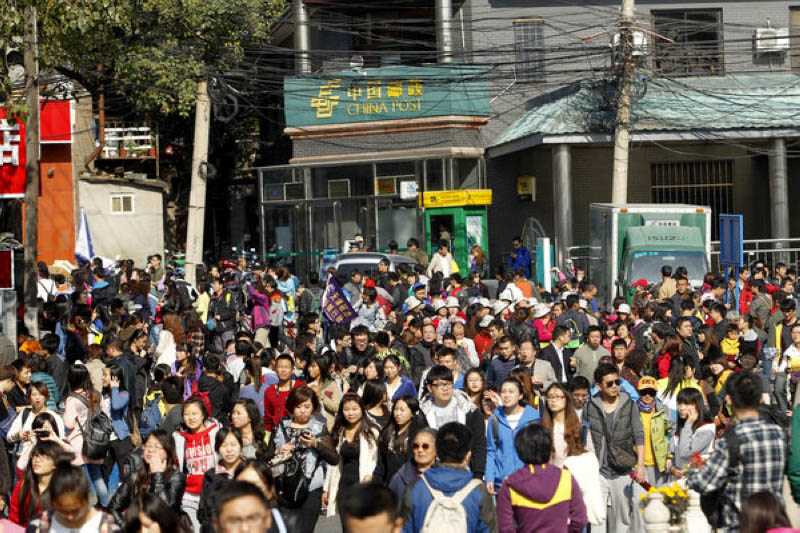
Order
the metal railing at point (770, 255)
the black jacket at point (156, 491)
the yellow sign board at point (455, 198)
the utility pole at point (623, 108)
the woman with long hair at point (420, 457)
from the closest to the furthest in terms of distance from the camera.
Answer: the woman with long hair at point (420, 457) → the black jacket at point (156, 491) → the utility pole at point (623, 108) → the metal railing at point (770, 255) → the yellow sign board at point (455, 198)

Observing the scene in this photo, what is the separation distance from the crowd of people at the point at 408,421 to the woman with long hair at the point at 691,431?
2 cm

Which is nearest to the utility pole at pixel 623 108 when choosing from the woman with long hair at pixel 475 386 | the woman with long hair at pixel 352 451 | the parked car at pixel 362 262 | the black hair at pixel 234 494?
the parked car at pixel 362 262

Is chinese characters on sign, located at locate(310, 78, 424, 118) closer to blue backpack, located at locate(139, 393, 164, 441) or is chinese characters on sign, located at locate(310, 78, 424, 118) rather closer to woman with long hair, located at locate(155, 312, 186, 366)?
woman with long hair, located at locate(155, 312, 186, 366)

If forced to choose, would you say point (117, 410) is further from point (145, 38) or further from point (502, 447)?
point (145, 38)

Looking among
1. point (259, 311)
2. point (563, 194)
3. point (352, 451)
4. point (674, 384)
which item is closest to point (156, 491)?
point (352, 451)

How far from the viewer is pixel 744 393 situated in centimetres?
741

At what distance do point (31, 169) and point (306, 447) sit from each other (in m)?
11.1

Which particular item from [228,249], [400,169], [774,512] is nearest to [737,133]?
[400,169]

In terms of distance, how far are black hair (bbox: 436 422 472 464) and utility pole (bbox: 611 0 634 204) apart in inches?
817

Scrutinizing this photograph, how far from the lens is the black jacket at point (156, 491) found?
8.12m

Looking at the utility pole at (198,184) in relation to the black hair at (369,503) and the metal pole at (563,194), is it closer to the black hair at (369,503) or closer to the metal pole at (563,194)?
the metal pole at (563,194)

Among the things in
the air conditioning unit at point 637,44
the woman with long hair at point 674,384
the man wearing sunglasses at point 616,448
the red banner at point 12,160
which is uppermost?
the air conditioning unit at point 637,44

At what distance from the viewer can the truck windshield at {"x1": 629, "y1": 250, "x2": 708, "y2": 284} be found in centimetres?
2316

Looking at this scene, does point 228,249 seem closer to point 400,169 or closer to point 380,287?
point 400,169
